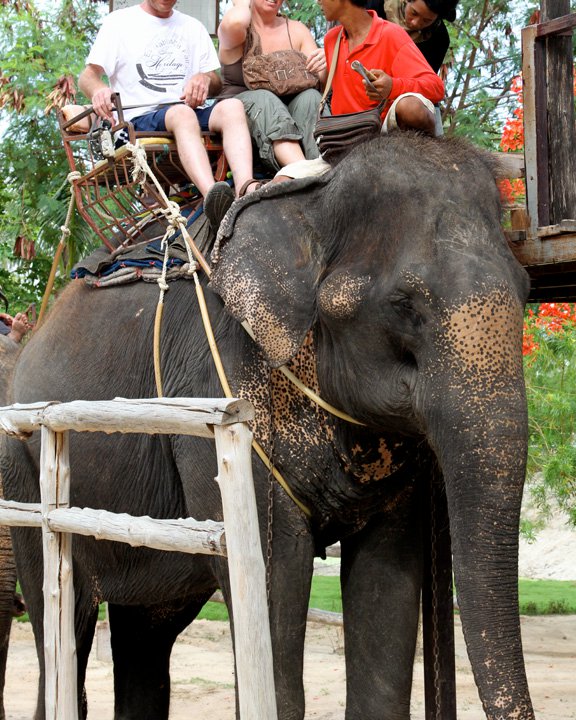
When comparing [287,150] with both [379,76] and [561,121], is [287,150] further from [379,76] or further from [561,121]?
[561,121]

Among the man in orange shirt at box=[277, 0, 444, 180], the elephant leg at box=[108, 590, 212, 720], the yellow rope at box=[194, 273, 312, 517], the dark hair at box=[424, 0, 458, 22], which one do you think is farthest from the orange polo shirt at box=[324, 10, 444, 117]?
the elephant leg at box=[108, 590, 212, 720]

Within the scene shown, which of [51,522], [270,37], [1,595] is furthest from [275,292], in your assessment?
[1,595]

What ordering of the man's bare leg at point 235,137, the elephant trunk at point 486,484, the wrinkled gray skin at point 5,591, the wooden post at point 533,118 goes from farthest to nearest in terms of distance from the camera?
1. the wrinkled gray skin at point 5,591
2. the man's bare leg at point 235,137
3. the wooden post at point 533,118
4. the elephant trunk at point 486,484

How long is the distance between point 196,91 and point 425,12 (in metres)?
0.92

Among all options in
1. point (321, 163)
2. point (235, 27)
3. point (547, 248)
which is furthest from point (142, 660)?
point (235, 27)

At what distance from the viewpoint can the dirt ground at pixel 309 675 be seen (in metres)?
6.84

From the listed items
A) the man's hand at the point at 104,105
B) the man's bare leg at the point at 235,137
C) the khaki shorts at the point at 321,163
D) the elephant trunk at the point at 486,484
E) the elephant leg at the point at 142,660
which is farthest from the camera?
the elephant leg at the point at 142,660

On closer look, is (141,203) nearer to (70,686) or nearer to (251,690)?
(70,686)

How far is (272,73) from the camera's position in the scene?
4.54 metres

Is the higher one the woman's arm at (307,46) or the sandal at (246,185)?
the woman's arm at (307,46)

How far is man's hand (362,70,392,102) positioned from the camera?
149 inches

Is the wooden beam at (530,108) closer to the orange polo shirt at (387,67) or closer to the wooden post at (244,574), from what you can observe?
the orange polo shirt at (387,67)

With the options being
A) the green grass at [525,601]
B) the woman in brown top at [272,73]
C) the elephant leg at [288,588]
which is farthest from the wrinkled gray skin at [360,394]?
the green grass at [525,601]

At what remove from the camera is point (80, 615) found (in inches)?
Result: 191
